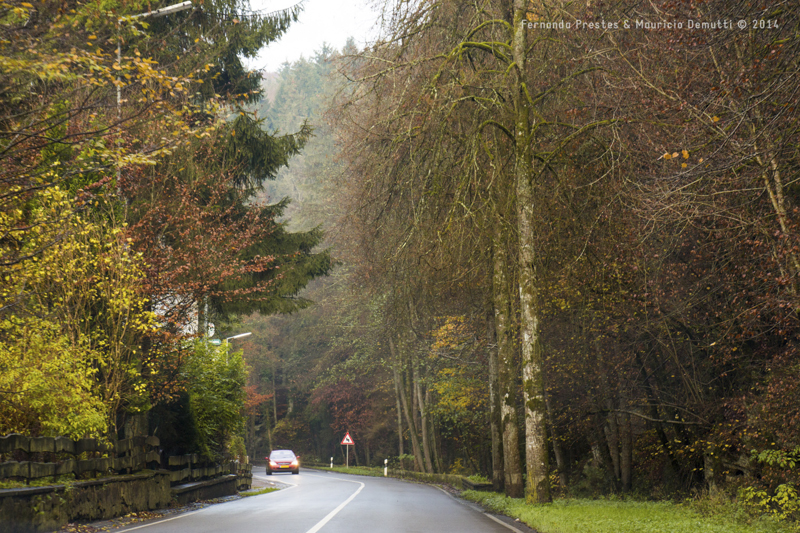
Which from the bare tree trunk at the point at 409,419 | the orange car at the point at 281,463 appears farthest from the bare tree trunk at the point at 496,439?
the orange car at the point at 281,463

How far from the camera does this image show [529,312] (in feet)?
45.4

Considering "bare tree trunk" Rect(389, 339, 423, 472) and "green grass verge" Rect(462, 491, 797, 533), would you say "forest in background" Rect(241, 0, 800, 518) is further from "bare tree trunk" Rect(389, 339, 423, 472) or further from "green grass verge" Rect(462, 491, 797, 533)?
"bare tree trunk" Rect(389, 339, 423, 472)

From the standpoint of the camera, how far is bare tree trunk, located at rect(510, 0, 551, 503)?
13305 millimetres

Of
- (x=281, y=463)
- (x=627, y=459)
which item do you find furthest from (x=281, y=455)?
(x=627, y=459)

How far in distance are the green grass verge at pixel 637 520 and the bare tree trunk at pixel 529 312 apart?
1.90 feet

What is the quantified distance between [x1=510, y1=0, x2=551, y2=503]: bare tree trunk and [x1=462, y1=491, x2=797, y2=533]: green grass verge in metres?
0.58

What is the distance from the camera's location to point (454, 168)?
15.6m

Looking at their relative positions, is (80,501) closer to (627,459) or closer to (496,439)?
(496,439)

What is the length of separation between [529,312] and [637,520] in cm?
465

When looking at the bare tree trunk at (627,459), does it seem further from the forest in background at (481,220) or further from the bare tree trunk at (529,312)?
the bare tree trunk at (529,312)

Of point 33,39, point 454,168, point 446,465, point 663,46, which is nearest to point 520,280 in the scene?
point 454,168

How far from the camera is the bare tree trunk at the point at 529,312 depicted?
1330cm

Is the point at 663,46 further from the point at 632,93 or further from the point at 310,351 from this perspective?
the point at 310,351

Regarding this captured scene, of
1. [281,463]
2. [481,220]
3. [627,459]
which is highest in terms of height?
[481,220]
